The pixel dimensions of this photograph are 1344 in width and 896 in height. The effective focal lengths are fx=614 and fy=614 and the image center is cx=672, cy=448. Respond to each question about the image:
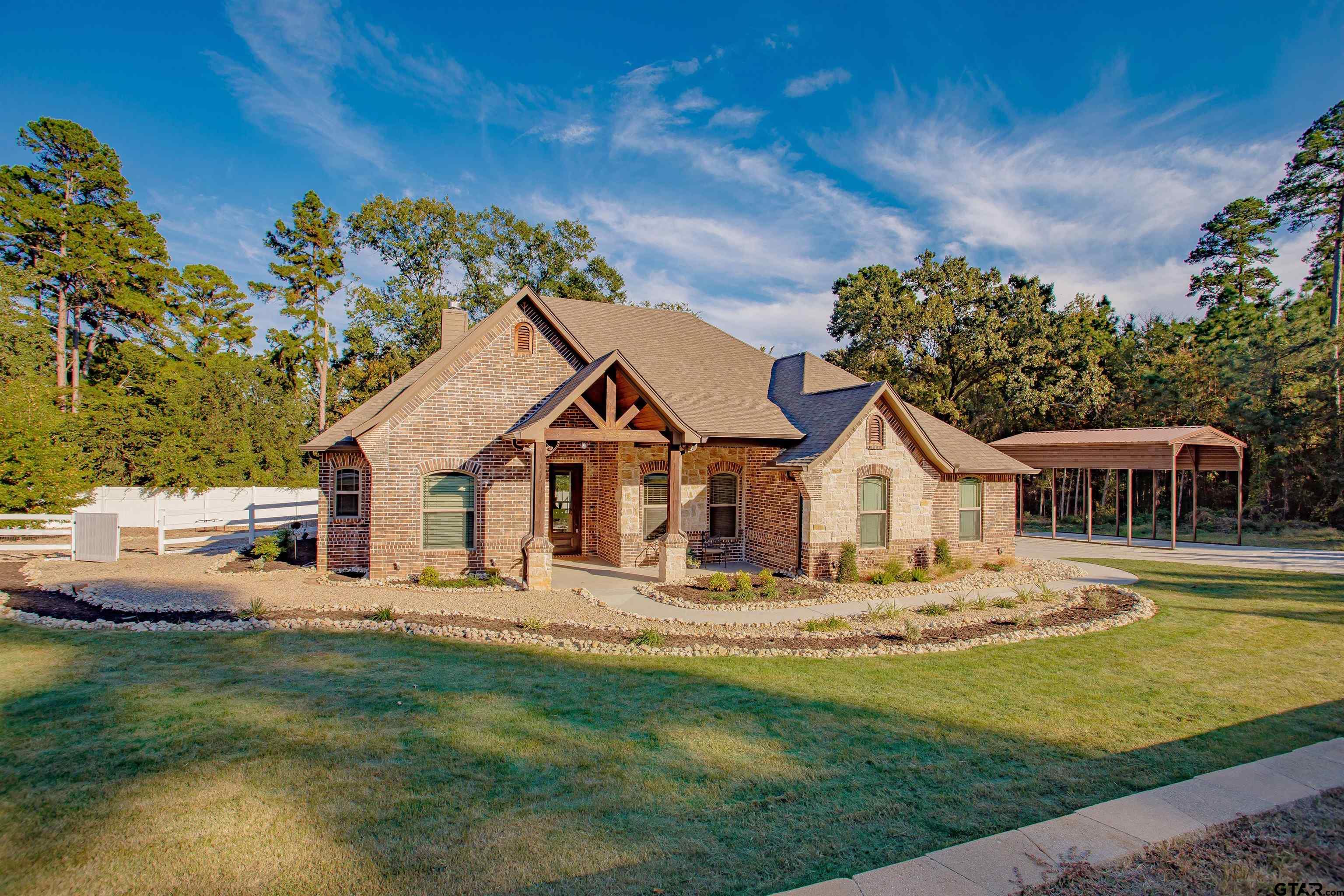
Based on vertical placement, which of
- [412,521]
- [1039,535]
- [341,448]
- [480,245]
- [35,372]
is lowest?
[1039,535]

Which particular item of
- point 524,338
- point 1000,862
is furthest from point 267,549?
point 1000,862

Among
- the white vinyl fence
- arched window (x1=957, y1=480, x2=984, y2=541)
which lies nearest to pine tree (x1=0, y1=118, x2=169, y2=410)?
the white vinyl fence

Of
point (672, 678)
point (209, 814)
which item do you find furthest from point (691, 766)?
point (209, 814)

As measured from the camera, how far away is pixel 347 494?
13195 millimetres

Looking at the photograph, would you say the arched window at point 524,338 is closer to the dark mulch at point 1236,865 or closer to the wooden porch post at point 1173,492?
the dark mulch at point 1236,865

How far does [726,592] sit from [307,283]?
3386cm

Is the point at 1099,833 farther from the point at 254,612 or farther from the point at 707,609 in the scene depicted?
the point at 254,612

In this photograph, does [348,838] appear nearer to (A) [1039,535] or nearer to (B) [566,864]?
(B) [566,864]

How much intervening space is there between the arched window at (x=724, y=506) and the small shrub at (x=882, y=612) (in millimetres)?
4674

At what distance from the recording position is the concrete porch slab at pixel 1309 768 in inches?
179

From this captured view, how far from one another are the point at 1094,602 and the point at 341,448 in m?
15.0

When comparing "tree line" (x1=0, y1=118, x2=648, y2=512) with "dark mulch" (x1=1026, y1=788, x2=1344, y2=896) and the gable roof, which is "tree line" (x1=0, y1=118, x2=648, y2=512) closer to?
the gable roof

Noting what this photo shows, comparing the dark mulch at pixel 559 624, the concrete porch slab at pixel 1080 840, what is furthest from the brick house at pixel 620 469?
the concrete porch slab at pixel 1080 840

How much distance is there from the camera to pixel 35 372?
26156 mm
